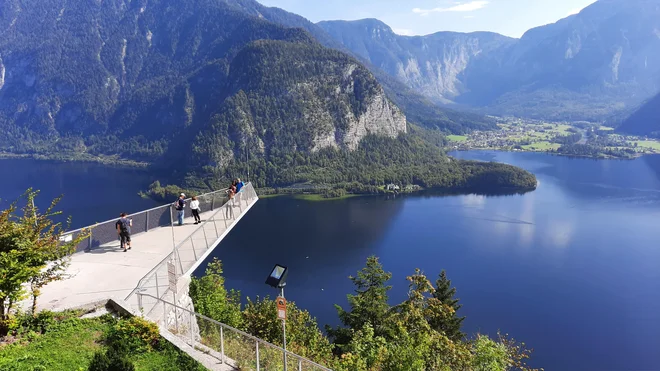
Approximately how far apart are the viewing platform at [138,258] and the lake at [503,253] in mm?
39483

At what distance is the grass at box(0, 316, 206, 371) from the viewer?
9477 mm

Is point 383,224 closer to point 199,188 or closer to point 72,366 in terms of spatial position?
point 199,188

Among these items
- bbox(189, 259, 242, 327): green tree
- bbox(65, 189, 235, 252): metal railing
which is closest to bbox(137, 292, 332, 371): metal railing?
bbox(65, 189, 235, 252): metal railing

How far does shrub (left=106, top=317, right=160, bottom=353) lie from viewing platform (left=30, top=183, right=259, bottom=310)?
1116mm

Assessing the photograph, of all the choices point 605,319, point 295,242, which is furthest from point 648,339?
point 295,242

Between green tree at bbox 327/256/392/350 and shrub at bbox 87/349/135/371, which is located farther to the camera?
green tree at bbox 327/256/392/350

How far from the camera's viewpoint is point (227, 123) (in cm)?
19188

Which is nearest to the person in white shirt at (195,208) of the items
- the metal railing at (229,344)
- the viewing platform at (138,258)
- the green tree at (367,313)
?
the viewing platform at (138,258)

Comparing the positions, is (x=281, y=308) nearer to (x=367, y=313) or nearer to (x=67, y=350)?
(x=67, y=350)

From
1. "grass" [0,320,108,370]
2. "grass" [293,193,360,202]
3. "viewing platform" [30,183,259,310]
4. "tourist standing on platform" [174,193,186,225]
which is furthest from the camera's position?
"grass" [293,193,360,202]

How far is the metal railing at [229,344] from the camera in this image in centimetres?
1030

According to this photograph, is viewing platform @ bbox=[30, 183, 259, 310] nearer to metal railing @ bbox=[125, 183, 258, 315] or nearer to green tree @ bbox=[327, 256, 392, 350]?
metal railing @ bbox=[125, 183, 258, 315]

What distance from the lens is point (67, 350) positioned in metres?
10.1

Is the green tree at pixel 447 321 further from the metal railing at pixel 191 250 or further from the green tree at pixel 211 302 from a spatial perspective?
the metal railing at pixel 191 250
